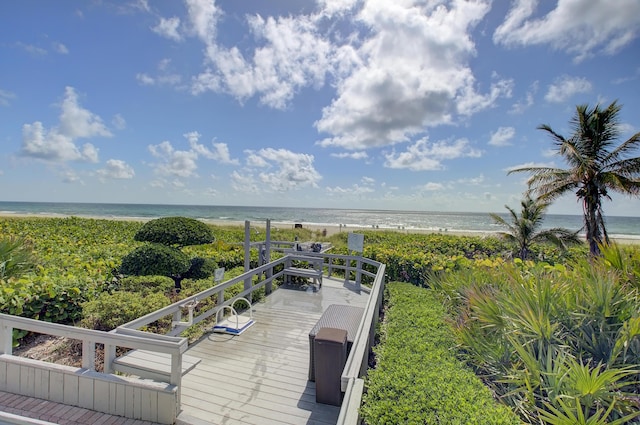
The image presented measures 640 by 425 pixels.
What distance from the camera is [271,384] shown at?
3.55 meters

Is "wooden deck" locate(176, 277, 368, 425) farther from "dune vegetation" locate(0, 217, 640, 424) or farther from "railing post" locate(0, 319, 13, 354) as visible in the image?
"railing post" locate(0, 319, 13, 354)

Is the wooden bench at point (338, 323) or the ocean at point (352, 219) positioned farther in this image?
the ocean at point (352, 219)

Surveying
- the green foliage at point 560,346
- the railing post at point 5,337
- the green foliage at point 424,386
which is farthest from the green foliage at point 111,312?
the green foliage at point 560,346

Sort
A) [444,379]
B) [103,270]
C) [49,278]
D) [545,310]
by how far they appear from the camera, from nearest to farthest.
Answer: [444,379], [545,310], [49,278], [103,270]

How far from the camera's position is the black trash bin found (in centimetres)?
311

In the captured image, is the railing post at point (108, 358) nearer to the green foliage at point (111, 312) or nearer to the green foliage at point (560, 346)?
the green foliage at point (111, 312)

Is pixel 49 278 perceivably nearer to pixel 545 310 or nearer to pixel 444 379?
pixel 444 379

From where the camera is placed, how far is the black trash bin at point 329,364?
311cm

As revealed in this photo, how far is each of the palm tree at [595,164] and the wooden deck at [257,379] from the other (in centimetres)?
1288

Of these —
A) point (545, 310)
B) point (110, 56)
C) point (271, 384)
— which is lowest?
point (271, 384)

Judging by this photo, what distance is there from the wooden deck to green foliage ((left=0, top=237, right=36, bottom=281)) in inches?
135

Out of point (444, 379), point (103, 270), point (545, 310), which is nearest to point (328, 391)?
point (444, 379)

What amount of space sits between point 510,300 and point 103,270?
6.71m

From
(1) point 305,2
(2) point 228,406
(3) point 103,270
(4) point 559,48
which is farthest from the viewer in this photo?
(4) point 559,48
